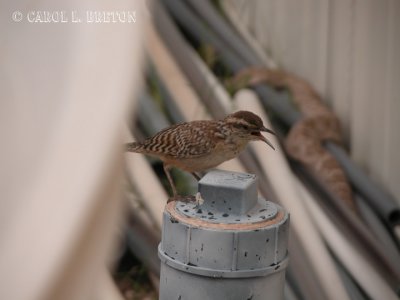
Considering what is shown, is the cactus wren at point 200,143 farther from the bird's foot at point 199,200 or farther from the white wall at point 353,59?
the white wall at point 353,59

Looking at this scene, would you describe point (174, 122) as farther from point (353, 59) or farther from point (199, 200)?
point (199, 200)

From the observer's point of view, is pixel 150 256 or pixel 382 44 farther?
pixel 382 44

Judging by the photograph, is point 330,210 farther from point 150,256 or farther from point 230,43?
point 230,43

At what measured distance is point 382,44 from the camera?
4.18 metres

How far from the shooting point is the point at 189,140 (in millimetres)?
2338

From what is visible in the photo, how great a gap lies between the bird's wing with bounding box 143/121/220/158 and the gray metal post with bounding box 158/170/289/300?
1.86 ft

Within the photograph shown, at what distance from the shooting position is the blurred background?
5.38 feet

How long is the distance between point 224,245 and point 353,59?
3.00 metres

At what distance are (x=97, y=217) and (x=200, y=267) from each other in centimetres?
24

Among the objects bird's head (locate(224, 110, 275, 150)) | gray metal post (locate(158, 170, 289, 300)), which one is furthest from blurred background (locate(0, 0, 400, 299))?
bird's head (locate(224, 110, 275, 150))

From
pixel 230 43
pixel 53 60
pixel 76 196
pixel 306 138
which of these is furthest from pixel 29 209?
pixel 230 43

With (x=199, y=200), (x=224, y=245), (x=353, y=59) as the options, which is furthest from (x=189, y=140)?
(x=353, y=59)

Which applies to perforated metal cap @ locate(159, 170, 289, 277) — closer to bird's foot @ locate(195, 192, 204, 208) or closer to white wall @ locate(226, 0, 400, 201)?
bird's foot @ locate(195, 192, 204, 208)

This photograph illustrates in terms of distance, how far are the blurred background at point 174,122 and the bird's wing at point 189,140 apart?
222 mm
